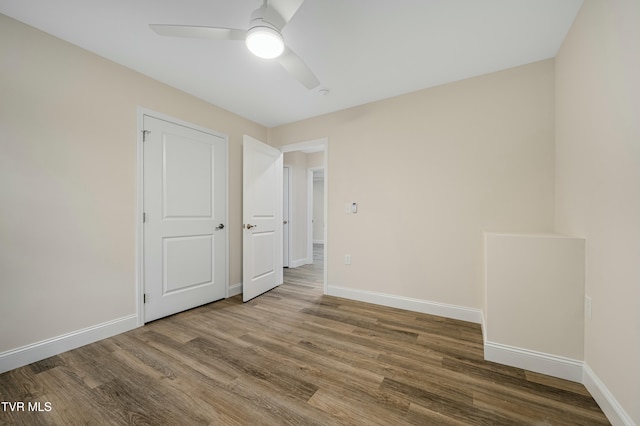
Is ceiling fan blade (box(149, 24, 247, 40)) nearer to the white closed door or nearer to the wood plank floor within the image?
the white closed door

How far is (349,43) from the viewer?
1.94 metres

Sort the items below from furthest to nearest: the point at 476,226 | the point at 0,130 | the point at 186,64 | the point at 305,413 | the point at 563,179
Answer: the point at 476,226 < the point at 186,64 < the point at 563,179 < the point at 0,130 < the point at 305,413

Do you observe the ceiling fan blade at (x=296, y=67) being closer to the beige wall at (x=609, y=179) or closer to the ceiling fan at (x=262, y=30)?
the ceiling fan at (x=262, y=30)

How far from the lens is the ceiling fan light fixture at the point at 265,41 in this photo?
52.2 inches

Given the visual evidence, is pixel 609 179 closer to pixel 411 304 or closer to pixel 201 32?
pixel 411 304

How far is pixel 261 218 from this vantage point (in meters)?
3.35

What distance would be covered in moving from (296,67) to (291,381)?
2.13 meters

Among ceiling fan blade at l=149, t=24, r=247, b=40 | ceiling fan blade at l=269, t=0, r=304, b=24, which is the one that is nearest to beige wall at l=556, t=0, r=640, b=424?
ceiling fan blade at l=269, t=0, r=304, b=24

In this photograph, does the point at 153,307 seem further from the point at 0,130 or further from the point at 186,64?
the point at 186,64

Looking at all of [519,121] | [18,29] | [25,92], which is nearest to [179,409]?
[25,92]

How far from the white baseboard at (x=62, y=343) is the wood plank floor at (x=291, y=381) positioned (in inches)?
2.2

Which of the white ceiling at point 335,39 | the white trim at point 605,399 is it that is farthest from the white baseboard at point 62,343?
the white trim at point 605,399

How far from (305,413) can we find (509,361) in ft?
5.04

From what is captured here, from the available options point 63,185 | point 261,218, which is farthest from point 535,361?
point 63,185
